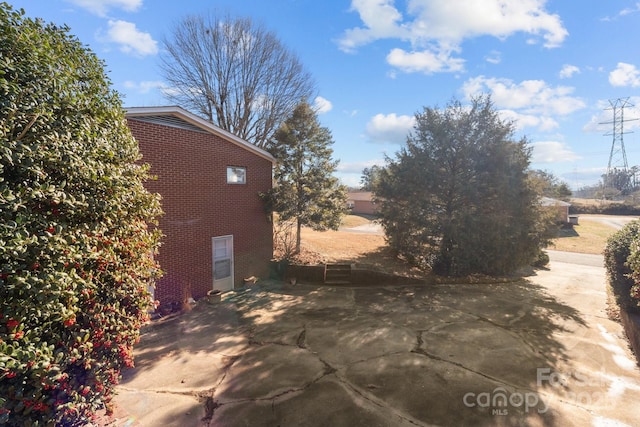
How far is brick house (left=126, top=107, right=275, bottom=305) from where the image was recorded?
8430 millimetres

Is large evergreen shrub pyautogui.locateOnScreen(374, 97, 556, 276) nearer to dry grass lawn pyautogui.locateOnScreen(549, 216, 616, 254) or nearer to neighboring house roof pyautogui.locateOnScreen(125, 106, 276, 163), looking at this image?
neighboring house roof pyautogui.locateOnScreen(125, 106, 276, 163)

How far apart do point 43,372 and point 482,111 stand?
47.2 feet

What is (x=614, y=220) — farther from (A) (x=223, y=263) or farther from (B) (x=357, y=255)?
(A) (x=223, y=263)

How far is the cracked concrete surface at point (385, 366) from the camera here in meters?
4.07

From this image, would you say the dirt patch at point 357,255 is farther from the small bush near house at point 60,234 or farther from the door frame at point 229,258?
the small bush near house at point 60,234

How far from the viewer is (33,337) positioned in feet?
7.74

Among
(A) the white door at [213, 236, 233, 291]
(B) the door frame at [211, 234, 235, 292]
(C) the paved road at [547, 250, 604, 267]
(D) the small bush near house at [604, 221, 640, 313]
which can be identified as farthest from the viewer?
(C) the paved road at [547, 250, 604, 267]

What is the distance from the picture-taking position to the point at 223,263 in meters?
10.3

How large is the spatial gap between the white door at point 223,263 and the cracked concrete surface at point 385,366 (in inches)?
56.1

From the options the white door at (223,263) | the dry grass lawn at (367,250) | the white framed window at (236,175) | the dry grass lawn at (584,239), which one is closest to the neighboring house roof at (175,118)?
the white framed window at (236,175)

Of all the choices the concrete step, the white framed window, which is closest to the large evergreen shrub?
the concrete step

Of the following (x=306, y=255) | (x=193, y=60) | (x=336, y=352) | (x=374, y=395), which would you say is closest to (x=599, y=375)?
(x=374, y=395)

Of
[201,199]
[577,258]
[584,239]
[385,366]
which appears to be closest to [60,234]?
[385,366]

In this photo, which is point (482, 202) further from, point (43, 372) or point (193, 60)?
point (193, 60)
